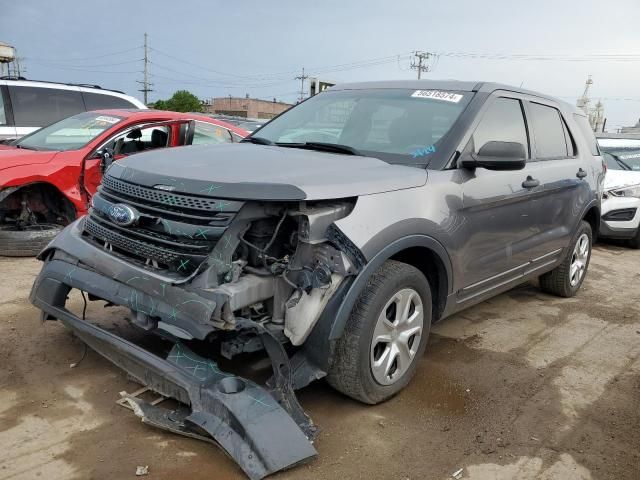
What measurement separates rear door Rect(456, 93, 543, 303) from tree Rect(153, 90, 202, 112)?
5122 cm

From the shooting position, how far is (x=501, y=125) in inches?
162

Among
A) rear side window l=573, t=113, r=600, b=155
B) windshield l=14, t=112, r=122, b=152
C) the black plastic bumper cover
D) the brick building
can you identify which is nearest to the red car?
windshield l=14, t=112, r=122, b=152

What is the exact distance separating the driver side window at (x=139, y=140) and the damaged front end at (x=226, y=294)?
3.49 metres

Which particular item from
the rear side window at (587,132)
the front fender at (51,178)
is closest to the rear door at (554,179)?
the rear side window at (587,132)

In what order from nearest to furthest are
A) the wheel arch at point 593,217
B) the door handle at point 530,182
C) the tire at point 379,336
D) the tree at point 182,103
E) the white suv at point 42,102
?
the tire at point 379,336 < the door handle at point 530,182 < the wheel arch at point 593,217 < the white suv at point 42,102 < the tree at point 182,103

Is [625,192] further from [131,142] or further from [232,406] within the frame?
[232,406]

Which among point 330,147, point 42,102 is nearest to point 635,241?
point 330,147

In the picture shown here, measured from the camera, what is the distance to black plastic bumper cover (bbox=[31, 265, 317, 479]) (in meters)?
2.49

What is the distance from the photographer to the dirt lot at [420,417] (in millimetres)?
2656

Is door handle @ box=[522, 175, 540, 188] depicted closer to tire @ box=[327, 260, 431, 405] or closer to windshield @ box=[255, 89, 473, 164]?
windshield @ box=[255, 89, 473, 164]

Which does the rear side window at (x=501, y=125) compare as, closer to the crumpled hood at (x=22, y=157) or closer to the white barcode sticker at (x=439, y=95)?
the white barcode sticker at (x=439, y=95)

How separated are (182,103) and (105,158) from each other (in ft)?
166

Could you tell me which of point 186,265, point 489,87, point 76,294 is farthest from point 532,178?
point 76,294

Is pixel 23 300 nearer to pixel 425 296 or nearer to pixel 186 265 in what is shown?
pixel 186 265
